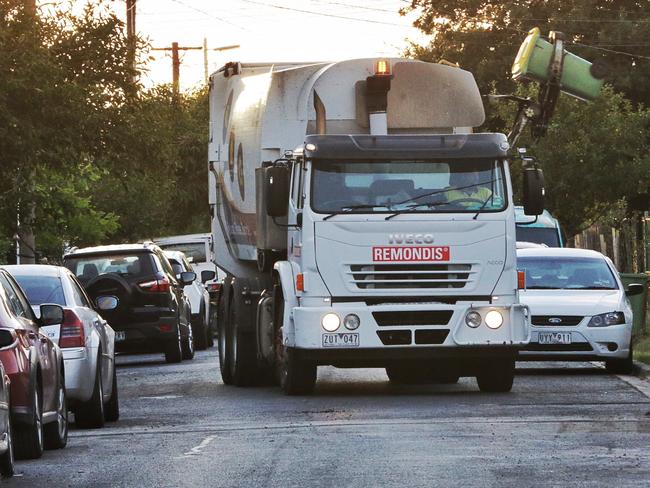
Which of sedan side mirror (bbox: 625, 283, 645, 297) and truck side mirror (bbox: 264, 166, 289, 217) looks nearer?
truck side mirror (bbox: 264, 166, 289, 217)

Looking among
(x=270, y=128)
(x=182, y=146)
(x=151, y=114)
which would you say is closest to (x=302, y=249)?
(x=270, y=128)

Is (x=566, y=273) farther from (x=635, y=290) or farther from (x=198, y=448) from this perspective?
(x=198, y=448)

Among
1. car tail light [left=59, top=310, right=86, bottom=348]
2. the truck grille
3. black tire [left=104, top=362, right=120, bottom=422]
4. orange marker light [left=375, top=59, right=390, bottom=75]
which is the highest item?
orange marker light [left=375, top=59, right=390, bottom=75]

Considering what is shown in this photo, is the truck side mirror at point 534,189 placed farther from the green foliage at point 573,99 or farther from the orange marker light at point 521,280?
the green foliage at point 573,99

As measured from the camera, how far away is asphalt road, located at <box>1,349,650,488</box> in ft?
38.5

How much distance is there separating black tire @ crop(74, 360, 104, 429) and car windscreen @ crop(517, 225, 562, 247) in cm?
1707

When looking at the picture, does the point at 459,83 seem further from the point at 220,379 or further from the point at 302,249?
the point at 220,379

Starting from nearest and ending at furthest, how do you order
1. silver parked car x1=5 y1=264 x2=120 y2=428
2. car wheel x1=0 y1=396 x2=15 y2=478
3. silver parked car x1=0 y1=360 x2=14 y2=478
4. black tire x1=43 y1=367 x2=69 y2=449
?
silver parked car x1=0 y1=360 x2=14 y2=478, car wheel x1=0 y1=396 x2=15 y2=478, black tire x1=43 y1=367 x2=69 y2=449, silver parked car x1=5 y1=264 x2=120 y2=428

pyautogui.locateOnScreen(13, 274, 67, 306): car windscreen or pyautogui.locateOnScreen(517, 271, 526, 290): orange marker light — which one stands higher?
pyautogui.locateOnScreen(13, 274, 67, 306): car windscreen

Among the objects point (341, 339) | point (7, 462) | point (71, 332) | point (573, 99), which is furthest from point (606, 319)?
point (573, 99)

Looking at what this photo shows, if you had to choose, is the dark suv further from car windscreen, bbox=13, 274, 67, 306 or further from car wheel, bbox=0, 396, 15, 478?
car wheel, bbox=0, 396, 15, 478

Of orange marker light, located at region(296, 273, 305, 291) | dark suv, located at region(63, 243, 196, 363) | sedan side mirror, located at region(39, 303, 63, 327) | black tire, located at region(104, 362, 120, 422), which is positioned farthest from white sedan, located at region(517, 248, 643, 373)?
sedan side mirror, located at region(39, 303, 63, 327)

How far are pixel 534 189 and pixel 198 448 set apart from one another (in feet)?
18.9

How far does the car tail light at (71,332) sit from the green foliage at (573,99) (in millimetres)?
27404
